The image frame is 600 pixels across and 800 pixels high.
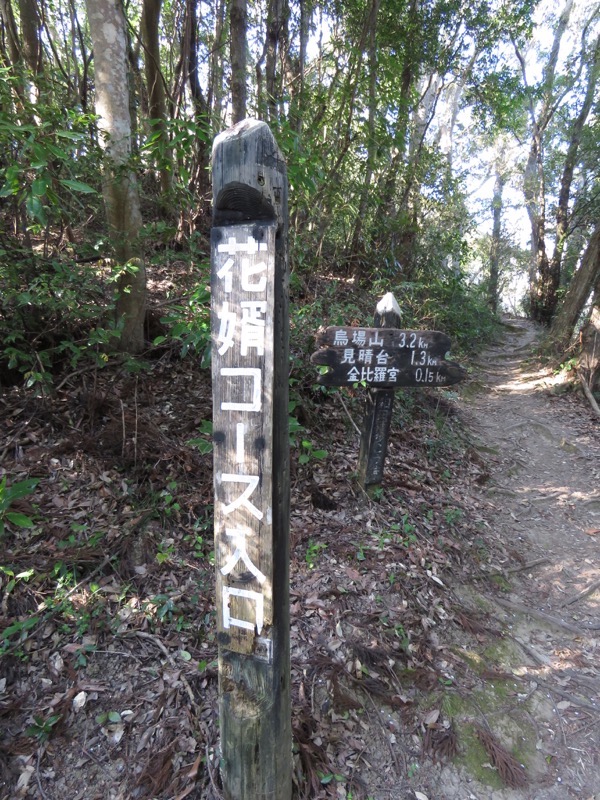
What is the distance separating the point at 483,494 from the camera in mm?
5777

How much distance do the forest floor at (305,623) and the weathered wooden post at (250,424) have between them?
3.06 ft

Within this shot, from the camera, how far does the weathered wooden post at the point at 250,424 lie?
174 cm

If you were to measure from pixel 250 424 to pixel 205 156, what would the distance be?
754 centimetres

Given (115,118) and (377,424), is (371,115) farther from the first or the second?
(377,424)

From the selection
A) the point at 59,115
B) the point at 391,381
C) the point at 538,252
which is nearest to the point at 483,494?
the point at 391,381

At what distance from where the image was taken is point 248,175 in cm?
169

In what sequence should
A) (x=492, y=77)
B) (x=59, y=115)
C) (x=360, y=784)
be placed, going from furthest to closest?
1. (x=492, y=77)
2. (x=59, y=115)
3. (x=360, y=784)

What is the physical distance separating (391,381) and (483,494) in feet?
8.95

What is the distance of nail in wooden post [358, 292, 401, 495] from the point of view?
13.7 feet

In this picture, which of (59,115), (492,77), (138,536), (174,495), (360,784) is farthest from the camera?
(492,77)

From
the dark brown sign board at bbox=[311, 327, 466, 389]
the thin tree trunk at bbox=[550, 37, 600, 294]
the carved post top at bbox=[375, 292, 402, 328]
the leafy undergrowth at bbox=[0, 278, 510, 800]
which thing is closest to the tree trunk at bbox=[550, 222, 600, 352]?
the thin tree trunk at bbox=[550, 37, 600, 294]

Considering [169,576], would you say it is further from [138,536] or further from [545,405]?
[545,405]

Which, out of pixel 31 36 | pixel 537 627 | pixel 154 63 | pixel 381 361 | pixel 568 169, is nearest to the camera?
pixel 537 627

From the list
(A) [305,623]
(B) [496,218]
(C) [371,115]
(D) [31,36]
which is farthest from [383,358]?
(B) [496,218]
